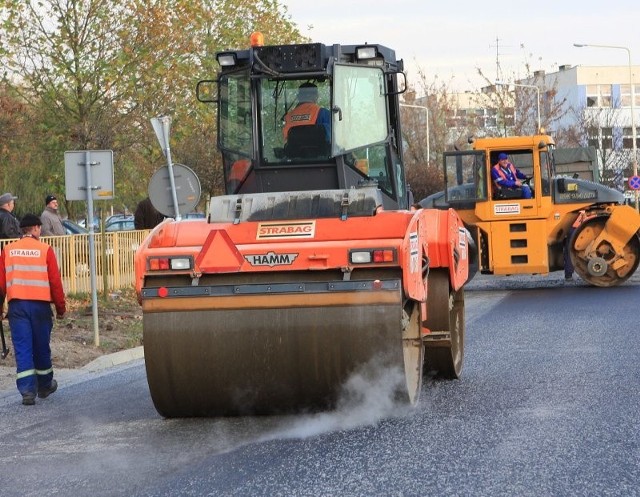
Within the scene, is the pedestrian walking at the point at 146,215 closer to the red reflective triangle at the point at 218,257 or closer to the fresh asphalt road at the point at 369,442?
the fresh asphalt road at the point at 369,442

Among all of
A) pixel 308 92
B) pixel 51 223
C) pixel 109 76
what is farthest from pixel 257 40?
pixel 109 76

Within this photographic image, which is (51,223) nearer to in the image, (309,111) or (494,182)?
(494,182)

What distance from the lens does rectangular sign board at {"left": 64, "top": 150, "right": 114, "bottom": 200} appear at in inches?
619

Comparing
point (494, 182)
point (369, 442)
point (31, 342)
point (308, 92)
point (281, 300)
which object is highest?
point (308, 92)

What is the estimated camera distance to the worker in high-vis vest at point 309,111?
10547 millimetres

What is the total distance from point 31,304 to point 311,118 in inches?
113

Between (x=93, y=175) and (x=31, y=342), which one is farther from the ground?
(x=93, y=175)

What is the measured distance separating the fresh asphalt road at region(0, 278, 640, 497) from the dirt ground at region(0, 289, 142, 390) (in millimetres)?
1816

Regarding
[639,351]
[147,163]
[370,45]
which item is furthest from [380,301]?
[147,163]

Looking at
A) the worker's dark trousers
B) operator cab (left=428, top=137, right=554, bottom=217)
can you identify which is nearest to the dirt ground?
the worker's dark trousers

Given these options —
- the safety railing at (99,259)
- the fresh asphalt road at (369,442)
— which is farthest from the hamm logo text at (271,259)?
the safety railing at (99,259)

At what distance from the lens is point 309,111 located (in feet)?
34.8

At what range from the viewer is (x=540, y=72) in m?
67.5

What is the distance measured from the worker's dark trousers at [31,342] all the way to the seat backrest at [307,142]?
2.53 metres
